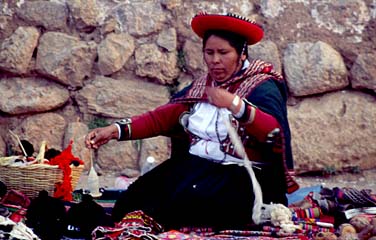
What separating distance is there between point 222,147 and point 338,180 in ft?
7.41

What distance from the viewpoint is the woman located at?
14.1 feet

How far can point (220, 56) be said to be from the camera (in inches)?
175

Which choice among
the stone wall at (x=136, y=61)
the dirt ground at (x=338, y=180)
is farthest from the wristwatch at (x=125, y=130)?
the stone wall at (x=136, y=61)

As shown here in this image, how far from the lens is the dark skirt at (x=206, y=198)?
4312mm

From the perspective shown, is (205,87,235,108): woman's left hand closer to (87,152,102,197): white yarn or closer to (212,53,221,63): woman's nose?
(212,53,221,63): woman's nose

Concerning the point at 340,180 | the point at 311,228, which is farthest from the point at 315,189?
the point at 311,228

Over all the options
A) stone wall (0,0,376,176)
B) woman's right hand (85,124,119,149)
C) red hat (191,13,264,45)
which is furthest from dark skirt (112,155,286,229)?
stone wall (0,0,376,176)

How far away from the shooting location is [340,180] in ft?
21.2

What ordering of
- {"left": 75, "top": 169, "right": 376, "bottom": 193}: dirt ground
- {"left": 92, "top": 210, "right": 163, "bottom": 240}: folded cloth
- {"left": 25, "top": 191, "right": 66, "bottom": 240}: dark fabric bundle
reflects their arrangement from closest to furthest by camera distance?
Answer: {"left": 92, "top": 210, "right": 163, "bottom": 240}: folded cloth → {"left": 25, "top": 191, "right": 66, "bottom": 240}: dark fabric bundle → {"left": 75, "top": 169, "right": 376, "bottom": 193}: dirt ground

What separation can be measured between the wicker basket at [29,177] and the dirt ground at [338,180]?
1334 millimetres

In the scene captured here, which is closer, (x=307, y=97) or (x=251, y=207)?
(x=251, y=207)

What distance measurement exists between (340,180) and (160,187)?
2.26 meters

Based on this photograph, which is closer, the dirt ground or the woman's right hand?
the woman's right hand

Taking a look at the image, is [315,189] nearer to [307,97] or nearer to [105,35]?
[307,97]
